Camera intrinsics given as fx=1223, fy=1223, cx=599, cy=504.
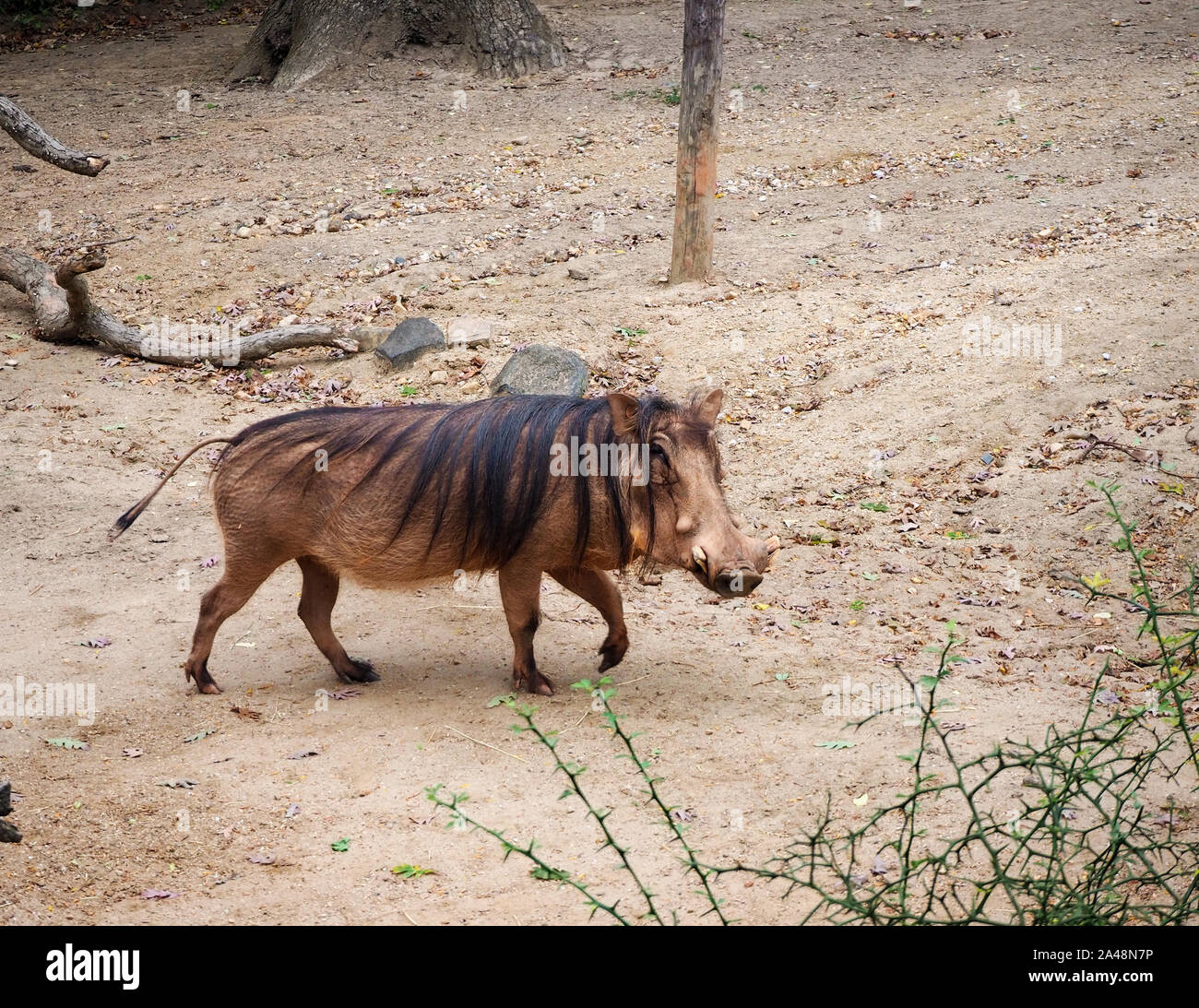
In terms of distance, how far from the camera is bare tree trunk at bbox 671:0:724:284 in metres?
9.95

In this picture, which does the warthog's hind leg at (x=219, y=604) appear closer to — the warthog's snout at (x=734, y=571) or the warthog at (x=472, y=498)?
the warthog at (x=472, y=498)

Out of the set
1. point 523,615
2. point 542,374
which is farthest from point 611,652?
point 542,374

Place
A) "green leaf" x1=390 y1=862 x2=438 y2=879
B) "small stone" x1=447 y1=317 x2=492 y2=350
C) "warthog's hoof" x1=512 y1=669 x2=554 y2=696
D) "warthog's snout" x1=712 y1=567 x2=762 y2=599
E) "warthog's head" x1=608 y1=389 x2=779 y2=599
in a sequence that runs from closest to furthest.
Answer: "green leaf" x1=390 y1=862 x2=438 y2=879
"warthog's snout" x1=712 y1=567 x2=762 y2=599
"warthog's head" x1=608 y1=389 x2=779 y2=599
"warthog's hoof" x1=512 y1=669 x2=554 y2=696
"small stone" x1=447 y1=317 x2=492 y2=350

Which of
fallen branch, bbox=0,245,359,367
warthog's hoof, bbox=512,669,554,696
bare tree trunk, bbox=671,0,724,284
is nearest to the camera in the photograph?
warthog's hoof, bbox=512,669,554,696

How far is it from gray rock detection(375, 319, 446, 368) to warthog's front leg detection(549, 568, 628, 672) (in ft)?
12.9

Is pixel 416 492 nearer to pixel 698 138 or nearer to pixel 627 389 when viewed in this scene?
pixel 627 389

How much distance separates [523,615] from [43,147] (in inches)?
207

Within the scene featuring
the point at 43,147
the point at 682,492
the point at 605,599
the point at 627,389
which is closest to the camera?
the point at 682,492

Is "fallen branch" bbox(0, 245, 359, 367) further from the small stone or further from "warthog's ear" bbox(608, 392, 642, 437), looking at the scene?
"warthog's ear" bbox(608, 392, 642, 437)

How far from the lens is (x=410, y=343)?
9.55 metres

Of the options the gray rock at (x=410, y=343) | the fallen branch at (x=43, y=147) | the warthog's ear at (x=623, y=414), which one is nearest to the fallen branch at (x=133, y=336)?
the gray rock at (x=410, y=343)

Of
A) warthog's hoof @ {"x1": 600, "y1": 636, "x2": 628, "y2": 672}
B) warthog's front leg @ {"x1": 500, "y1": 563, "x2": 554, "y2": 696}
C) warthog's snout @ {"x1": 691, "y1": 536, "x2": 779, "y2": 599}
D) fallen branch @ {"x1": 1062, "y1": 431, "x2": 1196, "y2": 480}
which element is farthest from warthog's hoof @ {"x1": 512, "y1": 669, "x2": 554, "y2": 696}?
fallen branch @ {"x1": 1062, "y1": 431, "x2": 1196, "y2": 480}

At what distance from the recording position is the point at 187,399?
9.54 m

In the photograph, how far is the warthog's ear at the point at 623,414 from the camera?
219 inches
